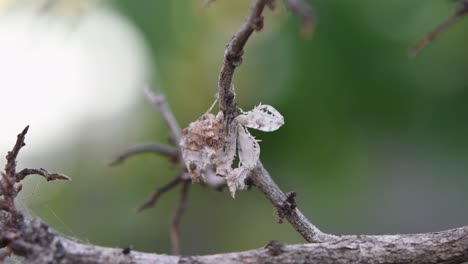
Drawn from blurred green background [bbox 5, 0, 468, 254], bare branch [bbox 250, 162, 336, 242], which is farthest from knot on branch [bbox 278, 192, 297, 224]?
blurred green background [bbox 5, 0, 468, 254]

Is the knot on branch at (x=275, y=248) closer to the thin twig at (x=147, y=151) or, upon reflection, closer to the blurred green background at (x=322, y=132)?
the thin twig at (x=147, y=151)

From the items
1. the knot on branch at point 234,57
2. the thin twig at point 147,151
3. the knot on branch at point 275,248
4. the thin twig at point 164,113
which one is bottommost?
the knot on branch at point 275,248

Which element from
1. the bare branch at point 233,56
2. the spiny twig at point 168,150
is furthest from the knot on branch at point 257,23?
the spiny twig at point 168,150

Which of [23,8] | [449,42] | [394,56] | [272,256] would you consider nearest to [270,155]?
[394,56]

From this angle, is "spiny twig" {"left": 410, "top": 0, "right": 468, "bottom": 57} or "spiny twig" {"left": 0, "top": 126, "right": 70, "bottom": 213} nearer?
"spiny twig" {"left": 410, "top": 0, "right": 468, "bottom": 57}

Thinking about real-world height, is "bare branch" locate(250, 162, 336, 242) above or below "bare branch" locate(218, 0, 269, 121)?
below

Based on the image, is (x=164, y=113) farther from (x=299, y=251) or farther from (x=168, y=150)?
(x=299, y=251)

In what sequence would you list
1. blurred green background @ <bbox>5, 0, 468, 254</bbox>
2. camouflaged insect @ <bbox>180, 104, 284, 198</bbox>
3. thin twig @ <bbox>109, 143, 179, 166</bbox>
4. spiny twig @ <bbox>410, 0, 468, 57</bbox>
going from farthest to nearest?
blurred green background @ <bbox>5, 0, 468, 254</bbox>
thin twig @ <bbox>109, 143, 179, 166</bbox>
camouflaged insect @ <bbox>180, 104, 284, 198</bbox>
spiny twig @ <bbox>410, 0, 468, 57</bbox>

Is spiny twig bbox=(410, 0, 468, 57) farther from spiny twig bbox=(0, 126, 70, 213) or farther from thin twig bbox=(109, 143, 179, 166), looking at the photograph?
thin twig bbox=(109, 143, 179, 166)
